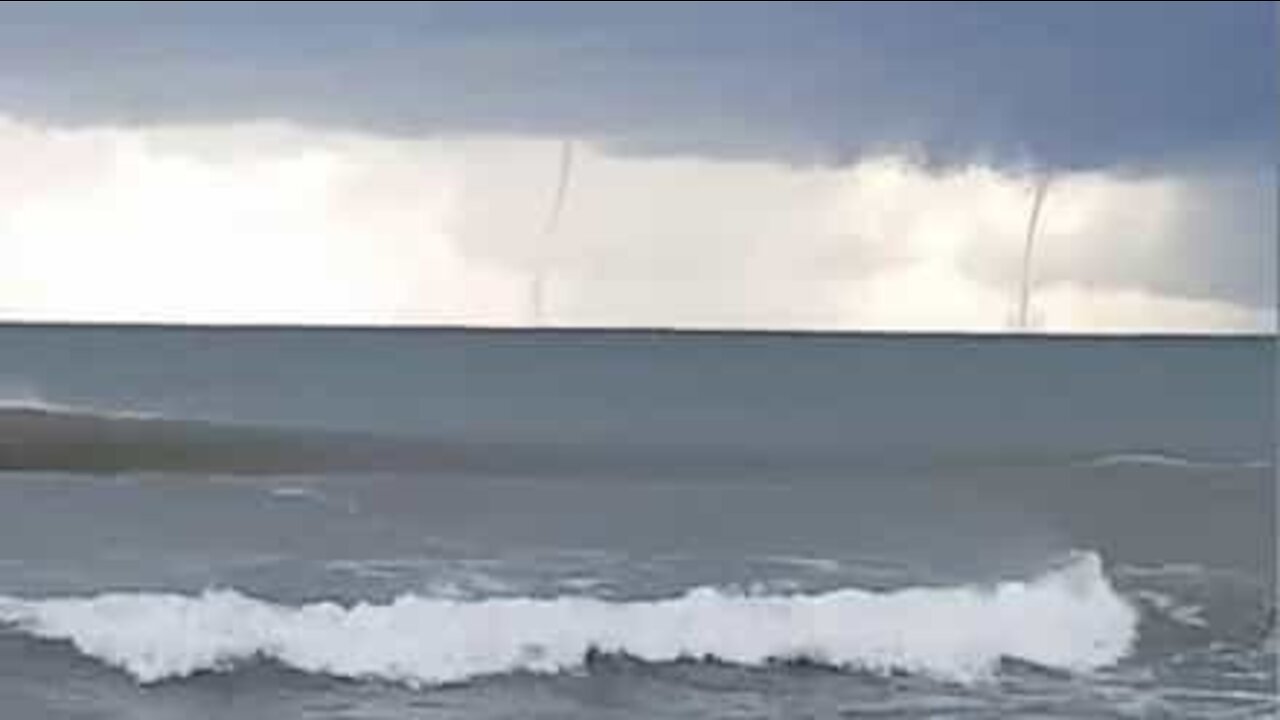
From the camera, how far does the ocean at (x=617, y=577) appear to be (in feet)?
Answer: 28.0

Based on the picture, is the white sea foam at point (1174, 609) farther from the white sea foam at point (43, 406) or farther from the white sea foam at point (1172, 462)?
the white sea foam at point (43, 406)

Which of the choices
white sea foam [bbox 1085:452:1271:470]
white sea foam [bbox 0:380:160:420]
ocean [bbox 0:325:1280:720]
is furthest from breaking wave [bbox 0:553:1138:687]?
white sea foam [bbox 0:380:160:420]

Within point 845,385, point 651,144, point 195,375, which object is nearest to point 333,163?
point 651,144

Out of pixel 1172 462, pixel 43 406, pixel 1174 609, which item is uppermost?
pixel 43 406

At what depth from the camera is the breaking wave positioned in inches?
347

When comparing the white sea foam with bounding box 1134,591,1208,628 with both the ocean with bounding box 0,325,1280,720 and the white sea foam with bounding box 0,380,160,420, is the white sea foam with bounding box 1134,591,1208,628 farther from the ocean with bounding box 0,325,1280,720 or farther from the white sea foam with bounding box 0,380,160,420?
the white sea foam with bounding box 0,380,160,420

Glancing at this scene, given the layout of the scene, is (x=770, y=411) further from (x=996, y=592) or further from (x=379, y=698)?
(x=379, y=698)

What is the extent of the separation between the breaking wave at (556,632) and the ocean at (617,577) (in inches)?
0.7

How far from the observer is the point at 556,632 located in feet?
29.8

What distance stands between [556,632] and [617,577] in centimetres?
125

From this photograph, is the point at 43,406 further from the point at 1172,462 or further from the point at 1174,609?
the point at 1174,609

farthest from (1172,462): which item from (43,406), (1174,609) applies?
(43,406)

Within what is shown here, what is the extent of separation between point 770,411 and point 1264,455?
8235mm

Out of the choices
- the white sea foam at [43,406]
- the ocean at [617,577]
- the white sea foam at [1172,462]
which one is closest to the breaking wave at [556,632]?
the ocean at [617,577]
